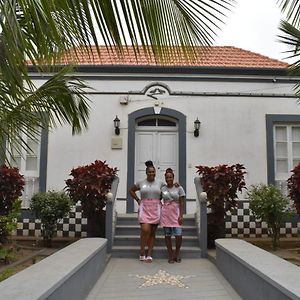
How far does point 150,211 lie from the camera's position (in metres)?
7.54

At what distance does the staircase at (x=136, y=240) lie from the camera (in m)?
8.06

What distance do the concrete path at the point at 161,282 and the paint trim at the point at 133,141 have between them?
3.09m

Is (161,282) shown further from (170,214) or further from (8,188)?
(8,188)

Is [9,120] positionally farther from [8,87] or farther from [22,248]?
[22,248]

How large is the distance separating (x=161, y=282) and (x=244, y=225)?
15.6 feet

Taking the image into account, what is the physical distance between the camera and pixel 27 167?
10820 mm

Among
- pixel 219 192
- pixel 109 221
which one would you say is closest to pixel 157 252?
pixel 109 221

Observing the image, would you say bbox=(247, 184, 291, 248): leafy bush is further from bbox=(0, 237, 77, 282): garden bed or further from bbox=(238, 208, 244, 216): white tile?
bbox=(0, 237, 77, 282): garden bed

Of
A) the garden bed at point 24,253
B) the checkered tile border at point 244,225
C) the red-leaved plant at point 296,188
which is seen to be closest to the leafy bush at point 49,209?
the garden bed at point 24,253

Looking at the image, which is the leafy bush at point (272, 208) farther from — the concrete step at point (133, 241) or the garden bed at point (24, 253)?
the garden bed at point (24, 253)

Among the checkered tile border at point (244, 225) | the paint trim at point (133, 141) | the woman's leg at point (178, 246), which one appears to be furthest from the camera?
the paint trim at point (133, 141)

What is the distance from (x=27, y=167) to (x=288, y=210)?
627 cm

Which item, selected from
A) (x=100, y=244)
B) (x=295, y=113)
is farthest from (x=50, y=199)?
(x=295, y=113)

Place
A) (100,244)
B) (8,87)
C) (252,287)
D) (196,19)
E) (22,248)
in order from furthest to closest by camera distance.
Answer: (22,248)
(100,244)
(252,287)
(8,87)
(196,19)
